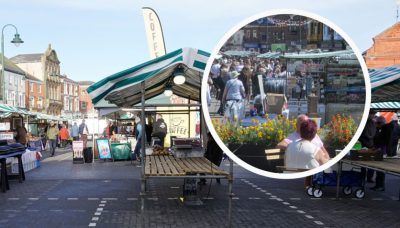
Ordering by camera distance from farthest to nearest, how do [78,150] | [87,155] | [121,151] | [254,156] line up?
[121,151]
[87,155]
[78,150]
[254,156]

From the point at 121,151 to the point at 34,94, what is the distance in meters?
70.6

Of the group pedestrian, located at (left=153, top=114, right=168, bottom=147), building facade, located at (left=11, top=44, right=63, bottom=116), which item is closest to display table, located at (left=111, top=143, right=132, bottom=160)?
pedestrian, located at (left=153, top=114, right=168, bottom=147)

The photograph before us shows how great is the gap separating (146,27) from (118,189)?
13580 millimetres

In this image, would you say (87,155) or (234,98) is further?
(87,155)

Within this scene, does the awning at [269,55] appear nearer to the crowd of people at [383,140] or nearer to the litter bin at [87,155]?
the crowd of people at [383,140]

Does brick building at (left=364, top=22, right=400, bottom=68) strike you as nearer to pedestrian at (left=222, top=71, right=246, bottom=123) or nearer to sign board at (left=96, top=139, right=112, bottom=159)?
sign board at (left=96, top=139, right=112, bottom=159)

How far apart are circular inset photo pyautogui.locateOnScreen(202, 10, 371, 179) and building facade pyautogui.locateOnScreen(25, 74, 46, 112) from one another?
266 ft

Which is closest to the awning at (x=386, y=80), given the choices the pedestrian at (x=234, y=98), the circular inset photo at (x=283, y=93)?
the circular inset photo at (x=283, y=93)

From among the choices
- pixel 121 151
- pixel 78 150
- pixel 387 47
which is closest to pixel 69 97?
pixel 387 47

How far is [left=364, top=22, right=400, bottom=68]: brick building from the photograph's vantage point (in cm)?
4209

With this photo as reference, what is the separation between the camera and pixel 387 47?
43.7 m

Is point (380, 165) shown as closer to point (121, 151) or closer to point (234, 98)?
point (234, 98)

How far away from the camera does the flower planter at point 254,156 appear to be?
14.2 ft

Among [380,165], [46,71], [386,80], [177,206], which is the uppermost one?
[46,71]
